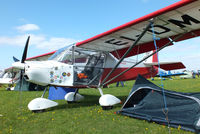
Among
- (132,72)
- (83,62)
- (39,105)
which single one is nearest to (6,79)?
(39,105)

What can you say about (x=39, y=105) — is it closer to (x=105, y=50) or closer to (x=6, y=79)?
(x=105, y=50)

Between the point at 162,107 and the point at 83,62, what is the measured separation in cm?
342

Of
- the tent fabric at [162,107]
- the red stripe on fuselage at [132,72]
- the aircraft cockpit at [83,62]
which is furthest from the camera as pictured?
the red stripe on fuselage at [132,72]

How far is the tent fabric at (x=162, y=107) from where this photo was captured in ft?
9.45

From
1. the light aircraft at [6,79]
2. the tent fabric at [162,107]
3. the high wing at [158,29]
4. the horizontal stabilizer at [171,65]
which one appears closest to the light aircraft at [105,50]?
the high wing at [158,29]

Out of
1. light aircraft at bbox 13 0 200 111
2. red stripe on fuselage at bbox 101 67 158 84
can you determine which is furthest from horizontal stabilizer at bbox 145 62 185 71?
light aircraft at bbox 13 0 200 111

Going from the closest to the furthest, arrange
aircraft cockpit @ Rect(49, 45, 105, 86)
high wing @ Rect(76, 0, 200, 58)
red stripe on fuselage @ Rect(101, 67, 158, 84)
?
1. high wing @ Rect(76, 0, 200, 58)
2. aircraft cockpit @ Rect(49, 45, 105, 86)
3. red stripe on fuselage @ Rect(101, 67, 158, 84)

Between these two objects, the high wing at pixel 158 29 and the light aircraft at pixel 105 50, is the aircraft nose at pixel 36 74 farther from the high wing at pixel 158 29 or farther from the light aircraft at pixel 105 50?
the high wing at pixel 158 29

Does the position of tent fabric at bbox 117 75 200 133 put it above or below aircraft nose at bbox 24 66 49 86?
below

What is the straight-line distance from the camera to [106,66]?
21.1ft

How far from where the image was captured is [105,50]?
252 inches

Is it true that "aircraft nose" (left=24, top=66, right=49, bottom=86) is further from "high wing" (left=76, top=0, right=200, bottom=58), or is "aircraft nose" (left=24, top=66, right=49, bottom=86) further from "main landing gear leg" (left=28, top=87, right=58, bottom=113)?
"high wing" (left=76, top=0, right=200, bottom=58)

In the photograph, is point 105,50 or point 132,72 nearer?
point 105,50

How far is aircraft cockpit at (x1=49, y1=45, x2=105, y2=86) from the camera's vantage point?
5.53 meters
